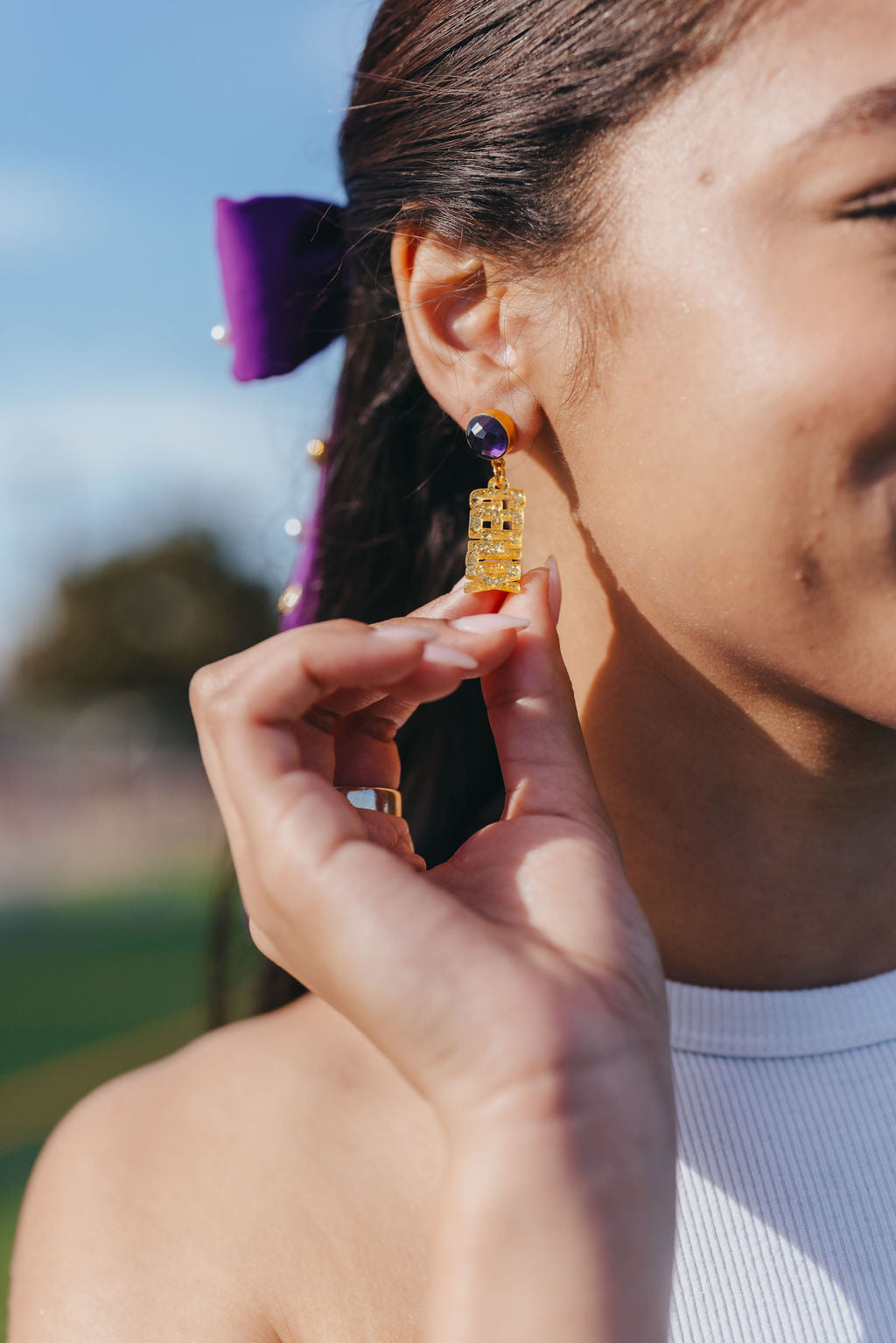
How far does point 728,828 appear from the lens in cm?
189

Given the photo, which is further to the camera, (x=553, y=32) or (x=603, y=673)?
(x=603, y=673)

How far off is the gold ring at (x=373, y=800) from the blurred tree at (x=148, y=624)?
130ft

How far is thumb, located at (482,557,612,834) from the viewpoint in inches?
60.7

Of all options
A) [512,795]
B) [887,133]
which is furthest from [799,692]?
[887,133]

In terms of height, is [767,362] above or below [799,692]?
above

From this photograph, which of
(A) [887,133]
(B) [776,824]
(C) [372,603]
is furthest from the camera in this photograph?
(C) [372,603]

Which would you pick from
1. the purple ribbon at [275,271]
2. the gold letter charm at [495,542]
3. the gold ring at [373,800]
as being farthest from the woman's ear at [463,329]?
the gold ring at [373,800]

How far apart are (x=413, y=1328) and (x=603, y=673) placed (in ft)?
3.22

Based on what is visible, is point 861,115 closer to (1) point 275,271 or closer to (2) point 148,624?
(1) point 275,271

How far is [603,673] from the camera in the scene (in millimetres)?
1922

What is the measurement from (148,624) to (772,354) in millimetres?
43769

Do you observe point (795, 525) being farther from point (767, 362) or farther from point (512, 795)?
point (512, 795)

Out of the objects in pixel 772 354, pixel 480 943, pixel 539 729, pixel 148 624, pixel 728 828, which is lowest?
pixel 148 624

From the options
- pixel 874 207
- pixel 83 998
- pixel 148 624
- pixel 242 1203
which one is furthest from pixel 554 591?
pixel 148 624
